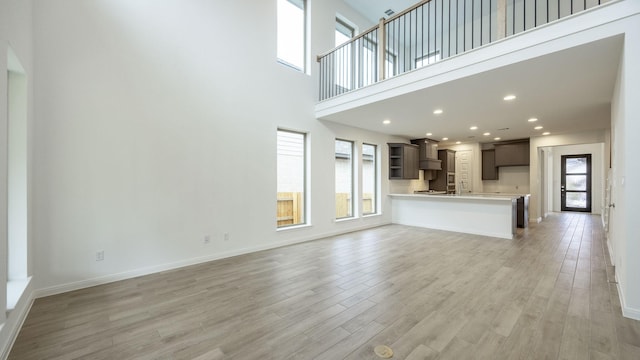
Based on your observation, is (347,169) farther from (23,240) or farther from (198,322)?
(23,240)

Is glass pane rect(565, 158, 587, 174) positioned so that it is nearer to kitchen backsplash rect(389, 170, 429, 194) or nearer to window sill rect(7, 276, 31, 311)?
kitchen backsplash rect(389, 170, 429, 194)

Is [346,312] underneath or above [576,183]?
underneath

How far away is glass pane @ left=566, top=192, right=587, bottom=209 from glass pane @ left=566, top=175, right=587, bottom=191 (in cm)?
22

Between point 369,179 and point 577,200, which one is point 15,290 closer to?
point 369,179

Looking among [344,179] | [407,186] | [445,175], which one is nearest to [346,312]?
[344,179]

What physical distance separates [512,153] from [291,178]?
7133 mm

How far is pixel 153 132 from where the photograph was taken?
11.6ft

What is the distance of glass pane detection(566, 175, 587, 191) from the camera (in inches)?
383

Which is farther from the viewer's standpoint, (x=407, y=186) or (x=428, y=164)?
(x=407, y=186)

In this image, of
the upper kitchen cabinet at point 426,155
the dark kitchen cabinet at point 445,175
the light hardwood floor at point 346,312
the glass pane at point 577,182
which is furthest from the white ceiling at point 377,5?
the glass pane at point 577,182

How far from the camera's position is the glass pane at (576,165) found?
9719 millimetres

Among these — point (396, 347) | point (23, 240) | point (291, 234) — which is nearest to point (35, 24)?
point (23, 240)

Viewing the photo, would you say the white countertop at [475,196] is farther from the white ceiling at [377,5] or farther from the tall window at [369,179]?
the white ceiling at [377,5]

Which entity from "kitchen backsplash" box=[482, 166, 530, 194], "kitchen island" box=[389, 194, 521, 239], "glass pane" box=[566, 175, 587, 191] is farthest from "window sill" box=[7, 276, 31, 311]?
"glass pane" box=[566, 175, 587, 191]
